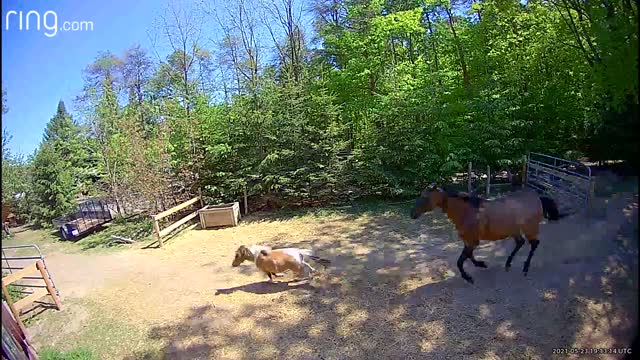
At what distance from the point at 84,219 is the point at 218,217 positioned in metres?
4.62

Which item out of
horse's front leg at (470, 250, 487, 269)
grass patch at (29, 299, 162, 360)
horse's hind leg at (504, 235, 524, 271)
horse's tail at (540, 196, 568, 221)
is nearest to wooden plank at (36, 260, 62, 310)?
grass patch at (29, 299, 162, 360)

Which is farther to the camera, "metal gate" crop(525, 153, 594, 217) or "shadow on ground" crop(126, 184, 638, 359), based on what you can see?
"shadow on ground" crop(126, 184, 638, 359)

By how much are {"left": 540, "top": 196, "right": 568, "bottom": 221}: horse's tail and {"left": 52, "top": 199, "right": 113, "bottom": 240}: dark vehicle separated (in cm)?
968

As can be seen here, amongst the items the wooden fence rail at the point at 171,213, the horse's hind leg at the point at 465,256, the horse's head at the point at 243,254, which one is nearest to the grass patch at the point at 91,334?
the horse's head at the point at 243,254

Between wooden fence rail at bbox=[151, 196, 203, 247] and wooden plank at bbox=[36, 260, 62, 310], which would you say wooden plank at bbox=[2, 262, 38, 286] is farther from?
wooden fence rail at bbox=[151, 196, 203, 247]

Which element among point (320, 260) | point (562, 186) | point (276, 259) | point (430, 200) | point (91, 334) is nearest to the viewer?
point (562, 186)

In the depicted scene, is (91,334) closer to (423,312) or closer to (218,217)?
(423,312)

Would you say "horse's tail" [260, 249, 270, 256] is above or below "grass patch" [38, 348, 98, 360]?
above

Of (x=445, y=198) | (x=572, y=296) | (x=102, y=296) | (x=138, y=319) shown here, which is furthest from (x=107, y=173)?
(x=572, y=296)

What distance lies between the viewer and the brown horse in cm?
242

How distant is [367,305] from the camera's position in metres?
3.78

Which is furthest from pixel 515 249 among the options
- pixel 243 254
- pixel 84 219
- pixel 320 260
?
pixel 84 219

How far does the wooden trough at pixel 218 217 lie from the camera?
773 centimetres

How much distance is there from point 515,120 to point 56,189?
11469 millimetres
